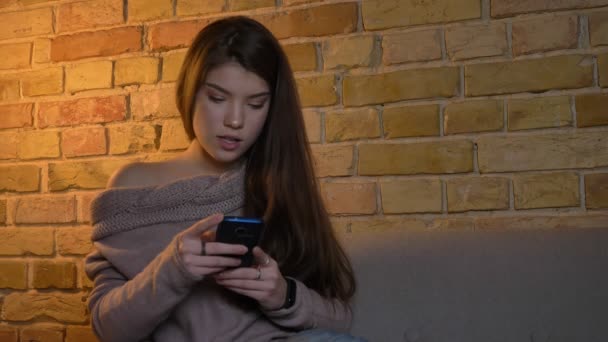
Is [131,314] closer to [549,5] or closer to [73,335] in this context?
[73,335]

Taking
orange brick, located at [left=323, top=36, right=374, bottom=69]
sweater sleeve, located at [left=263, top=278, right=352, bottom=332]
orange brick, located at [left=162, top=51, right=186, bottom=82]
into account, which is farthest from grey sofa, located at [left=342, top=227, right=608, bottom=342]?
orange brick, located at [left=162, top=51, right=186, bottom=82]

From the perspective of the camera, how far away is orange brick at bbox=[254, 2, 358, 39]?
179cm

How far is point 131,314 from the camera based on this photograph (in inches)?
48.7

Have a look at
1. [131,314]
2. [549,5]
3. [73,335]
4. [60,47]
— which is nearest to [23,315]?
[73,335]

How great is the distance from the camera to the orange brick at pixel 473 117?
1.66 meters

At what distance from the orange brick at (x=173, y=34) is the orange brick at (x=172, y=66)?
1.0 inches

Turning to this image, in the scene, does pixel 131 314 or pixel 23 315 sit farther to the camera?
pixel 23 315

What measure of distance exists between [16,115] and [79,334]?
0.68m

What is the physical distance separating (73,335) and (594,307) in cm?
141

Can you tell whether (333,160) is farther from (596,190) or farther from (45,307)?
(45,307)

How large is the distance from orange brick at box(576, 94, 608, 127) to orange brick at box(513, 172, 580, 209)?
0.12m

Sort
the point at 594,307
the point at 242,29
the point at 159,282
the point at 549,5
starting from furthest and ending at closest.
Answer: the point at 549,5 < the point at 242,29 < the point at 594,307 < the point at 159,282

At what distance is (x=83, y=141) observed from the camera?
204 centimetres

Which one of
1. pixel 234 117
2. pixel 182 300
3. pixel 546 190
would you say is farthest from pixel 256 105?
pixel 546 190
